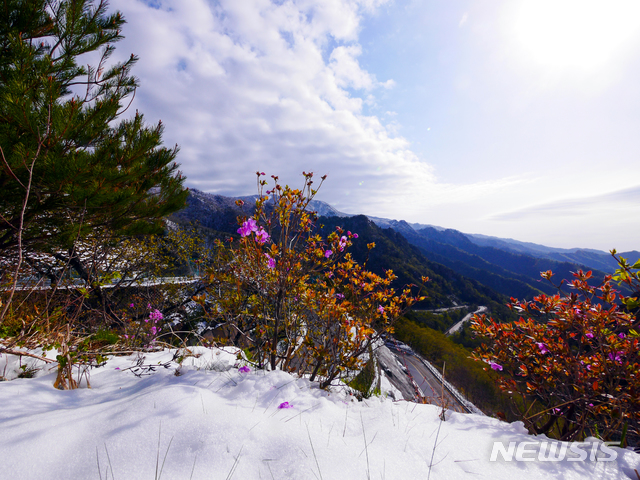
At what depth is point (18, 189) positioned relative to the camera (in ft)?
11.2

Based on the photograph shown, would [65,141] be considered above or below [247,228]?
above

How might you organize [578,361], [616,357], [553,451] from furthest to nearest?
[578,361]
[616,357]
[553,451]

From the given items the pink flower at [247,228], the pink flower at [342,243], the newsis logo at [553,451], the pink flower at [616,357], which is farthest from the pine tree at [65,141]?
the pink flower at [616,357]

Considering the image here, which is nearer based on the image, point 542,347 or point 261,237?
point 542,347

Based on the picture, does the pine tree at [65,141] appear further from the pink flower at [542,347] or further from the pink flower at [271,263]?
the pink flower at [542,347]

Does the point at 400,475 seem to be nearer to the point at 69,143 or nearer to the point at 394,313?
the point at 394,313

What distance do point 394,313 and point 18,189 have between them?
5645 millimetres

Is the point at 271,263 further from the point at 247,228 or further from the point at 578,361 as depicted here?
the point at 578,361

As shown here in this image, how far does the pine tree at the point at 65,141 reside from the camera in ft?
9.86

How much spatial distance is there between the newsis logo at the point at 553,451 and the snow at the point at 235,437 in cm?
4

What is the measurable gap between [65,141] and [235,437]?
14.7ft

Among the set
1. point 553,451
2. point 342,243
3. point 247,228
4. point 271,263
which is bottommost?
point 553,451

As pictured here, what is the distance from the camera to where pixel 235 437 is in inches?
47.3

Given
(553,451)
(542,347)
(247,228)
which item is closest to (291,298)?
(247,228)
